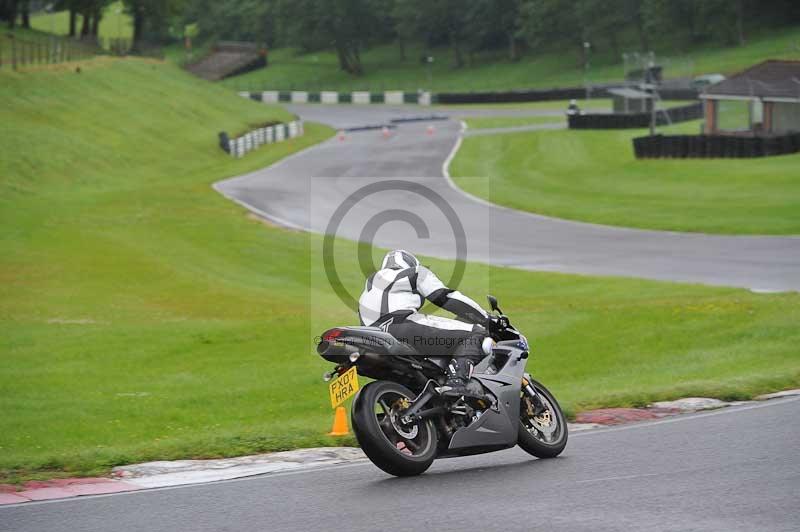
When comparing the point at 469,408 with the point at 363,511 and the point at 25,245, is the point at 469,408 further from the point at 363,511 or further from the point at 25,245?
the point at 25,245

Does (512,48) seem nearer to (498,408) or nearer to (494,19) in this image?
(494,19)

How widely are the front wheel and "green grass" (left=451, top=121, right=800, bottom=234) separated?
23373 mm

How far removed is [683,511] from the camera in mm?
7531

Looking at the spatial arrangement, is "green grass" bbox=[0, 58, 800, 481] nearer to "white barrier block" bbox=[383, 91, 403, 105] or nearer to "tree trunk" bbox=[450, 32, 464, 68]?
"white barrier block" bbox=[383, 91, 403, 105]

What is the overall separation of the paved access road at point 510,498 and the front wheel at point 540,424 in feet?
0.37

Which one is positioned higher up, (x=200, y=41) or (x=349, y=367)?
(x=200, y=41)

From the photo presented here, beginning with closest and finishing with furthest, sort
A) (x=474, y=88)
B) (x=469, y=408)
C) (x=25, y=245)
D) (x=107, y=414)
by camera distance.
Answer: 1. (x=469, y=408)
2. (x=107, y=414)
3. (x=25, y=245)
4. (x=474, y=88)

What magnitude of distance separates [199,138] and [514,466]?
173 feet

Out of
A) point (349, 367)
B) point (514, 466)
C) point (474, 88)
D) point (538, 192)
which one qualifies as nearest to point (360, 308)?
point (349, 367)

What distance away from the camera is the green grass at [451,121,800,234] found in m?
34.7

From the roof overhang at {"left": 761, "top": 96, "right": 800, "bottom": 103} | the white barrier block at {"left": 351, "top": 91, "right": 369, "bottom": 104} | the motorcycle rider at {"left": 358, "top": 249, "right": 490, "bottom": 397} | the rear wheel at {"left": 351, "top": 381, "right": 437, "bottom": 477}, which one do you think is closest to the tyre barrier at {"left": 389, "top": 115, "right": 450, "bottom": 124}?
the white barrier block at {"left": 351, "top": 91, "right": 369, "bottom": 104}

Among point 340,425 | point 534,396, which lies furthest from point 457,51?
point 534,396

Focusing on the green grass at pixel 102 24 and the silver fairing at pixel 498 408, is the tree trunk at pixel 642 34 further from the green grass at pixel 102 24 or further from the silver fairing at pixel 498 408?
the silver fairing at pixel 498 408

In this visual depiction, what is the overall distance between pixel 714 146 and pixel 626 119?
14589mm
